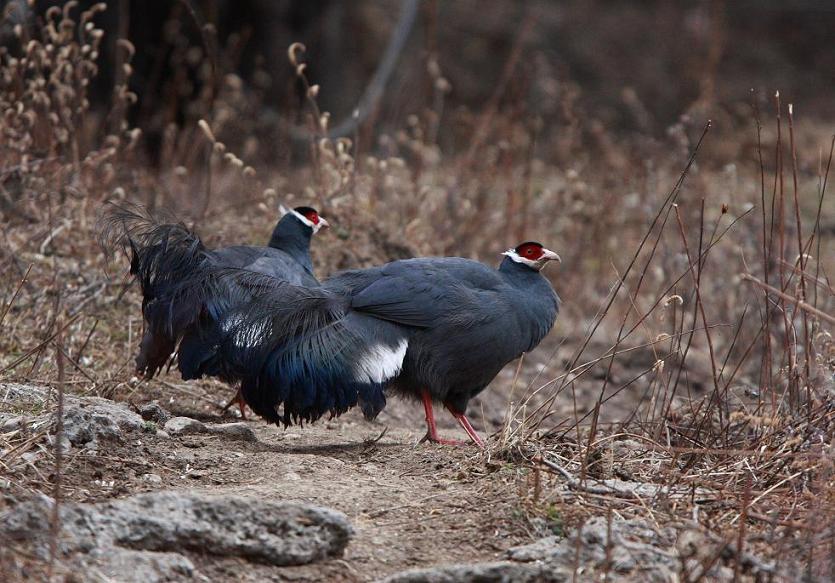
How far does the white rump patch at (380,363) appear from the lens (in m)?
4.72

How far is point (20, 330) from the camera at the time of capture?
5.54 meters

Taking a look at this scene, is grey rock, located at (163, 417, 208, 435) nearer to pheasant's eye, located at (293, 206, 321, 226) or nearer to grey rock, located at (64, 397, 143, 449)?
grey rock, located at (64, 397, 143, 449)

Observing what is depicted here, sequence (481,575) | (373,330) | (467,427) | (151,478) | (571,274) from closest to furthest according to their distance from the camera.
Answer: (481,575), (151,478), (373,330), (467,427), (571,274)

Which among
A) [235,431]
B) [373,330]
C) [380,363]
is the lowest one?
[235,431]

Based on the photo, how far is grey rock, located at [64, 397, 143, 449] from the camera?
4.09 metres

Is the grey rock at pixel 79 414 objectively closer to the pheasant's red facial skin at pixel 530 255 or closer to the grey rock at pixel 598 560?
the grey rock at pixel 598 560

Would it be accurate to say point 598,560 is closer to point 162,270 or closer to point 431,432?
point 431,432

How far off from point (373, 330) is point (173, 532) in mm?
1820

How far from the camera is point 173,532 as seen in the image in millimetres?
3242

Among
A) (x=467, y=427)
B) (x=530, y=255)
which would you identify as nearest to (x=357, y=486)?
(x=467, y=427)

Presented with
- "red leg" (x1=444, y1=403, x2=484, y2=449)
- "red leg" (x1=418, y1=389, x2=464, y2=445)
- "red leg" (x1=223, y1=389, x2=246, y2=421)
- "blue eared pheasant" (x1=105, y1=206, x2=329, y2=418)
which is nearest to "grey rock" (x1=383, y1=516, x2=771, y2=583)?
"red leg" (x1=444, y1=403, x2=484, y2=449)

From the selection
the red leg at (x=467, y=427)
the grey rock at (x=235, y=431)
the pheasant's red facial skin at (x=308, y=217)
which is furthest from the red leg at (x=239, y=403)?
the pheasant's red facial skin at (x=308, y=217)

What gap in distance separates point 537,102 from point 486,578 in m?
9.48

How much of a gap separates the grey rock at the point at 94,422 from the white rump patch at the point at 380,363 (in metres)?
0.90
